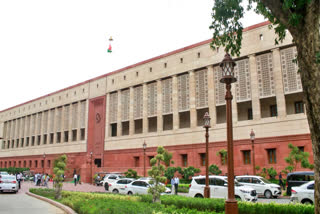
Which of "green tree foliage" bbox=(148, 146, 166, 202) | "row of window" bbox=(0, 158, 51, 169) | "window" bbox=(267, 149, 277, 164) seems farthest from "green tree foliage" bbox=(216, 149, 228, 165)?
"row of window" bbox=(0, 158, 51, 169)

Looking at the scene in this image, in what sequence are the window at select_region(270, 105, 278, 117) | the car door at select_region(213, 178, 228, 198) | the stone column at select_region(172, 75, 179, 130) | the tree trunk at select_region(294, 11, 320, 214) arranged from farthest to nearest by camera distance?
the stone column at select_region(172, 75, 179, 130) → the window at select_region(270, 105, 278, 117) → the car door at select_region(213, 178, 228, 198) → the tree trunk at select_region(294, 11, 320, 214)

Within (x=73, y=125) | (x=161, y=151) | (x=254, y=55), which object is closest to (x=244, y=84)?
(x=254, y=55)

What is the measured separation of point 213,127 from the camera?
33219mm

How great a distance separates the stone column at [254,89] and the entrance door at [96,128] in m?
24.6

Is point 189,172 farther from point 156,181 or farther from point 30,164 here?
point 30,164

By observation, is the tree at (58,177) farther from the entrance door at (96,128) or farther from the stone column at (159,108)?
the entrance door at (96,128)

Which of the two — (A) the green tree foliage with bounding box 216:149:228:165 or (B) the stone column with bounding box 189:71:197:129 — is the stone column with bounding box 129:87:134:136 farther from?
(A) the green tree foliage with bounding box 216:149:228:165

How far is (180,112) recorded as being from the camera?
37938 mm

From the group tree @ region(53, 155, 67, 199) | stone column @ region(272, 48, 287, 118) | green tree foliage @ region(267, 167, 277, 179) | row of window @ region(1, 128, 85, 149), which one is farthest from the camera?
row of window @ region(1, 128, 85, 149)

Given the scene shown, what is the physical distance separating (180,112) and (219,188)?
2126 cm

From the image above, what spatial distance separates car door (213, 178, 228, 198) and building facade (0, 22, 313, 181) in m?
12.8

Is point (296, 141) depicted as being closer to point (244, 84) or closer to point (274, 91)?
point (274, 91)

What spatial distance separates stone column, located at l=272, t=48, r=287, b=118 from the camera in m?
28.5

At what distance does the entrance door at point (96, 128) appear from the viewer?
4666cm
